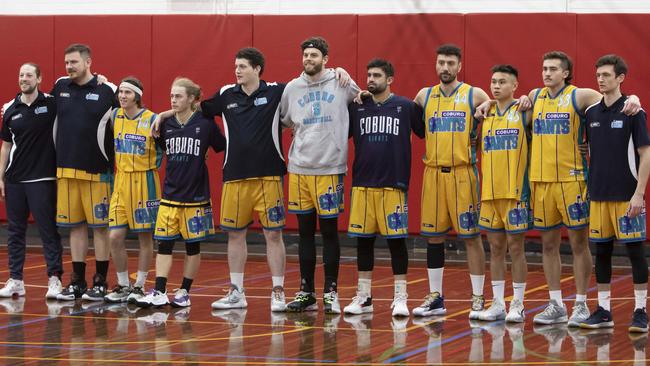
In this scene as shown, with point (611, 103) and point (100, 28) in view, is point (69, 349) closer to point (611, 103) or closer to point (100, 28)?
point (611, 103)

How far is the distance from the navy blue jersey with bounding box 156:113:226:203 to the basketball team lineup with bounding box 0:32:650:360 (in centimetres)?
1

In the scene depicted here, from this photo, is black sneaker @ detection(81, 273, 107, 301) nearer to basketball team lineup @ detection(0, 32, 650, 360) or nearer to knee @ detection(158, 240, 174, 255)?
basketball team lineup @ detection(0, 32, 650, 360)

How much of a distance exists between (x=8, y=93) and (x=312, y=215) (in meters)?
7.19

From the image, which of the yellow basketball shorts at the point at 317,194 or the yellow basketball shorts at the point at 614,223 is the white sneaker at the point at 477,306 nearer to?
the yellow basketball shorts at the point at 614,223

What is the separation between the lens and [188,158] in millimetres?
8773

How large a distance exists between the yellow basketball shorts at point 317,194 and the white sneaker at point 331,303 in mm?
598

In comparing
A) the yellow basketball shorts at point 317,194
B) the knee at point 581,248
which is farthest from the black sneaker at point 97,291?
the knee at point 581,248

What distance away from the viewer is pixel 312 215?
8.56 metres

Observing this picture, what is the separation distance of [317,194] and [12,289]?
2.81 metres

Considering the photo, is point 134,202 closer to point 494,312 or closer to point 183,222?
point 183,222

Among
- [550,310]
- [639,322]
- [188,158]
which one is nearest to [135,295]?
[188,158]

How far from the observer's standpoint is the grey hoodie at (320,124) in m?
8.40

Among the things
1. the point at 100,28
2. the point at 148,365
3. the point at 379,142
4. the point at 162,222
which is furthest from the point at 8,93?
the point at 148,365

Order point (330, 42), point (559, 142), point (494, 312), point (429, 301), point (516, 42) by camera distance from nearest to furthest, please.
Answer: point (559, 142) < point (494, 312) < point (429, 301) < point (516, 42) < point (330, 42)
